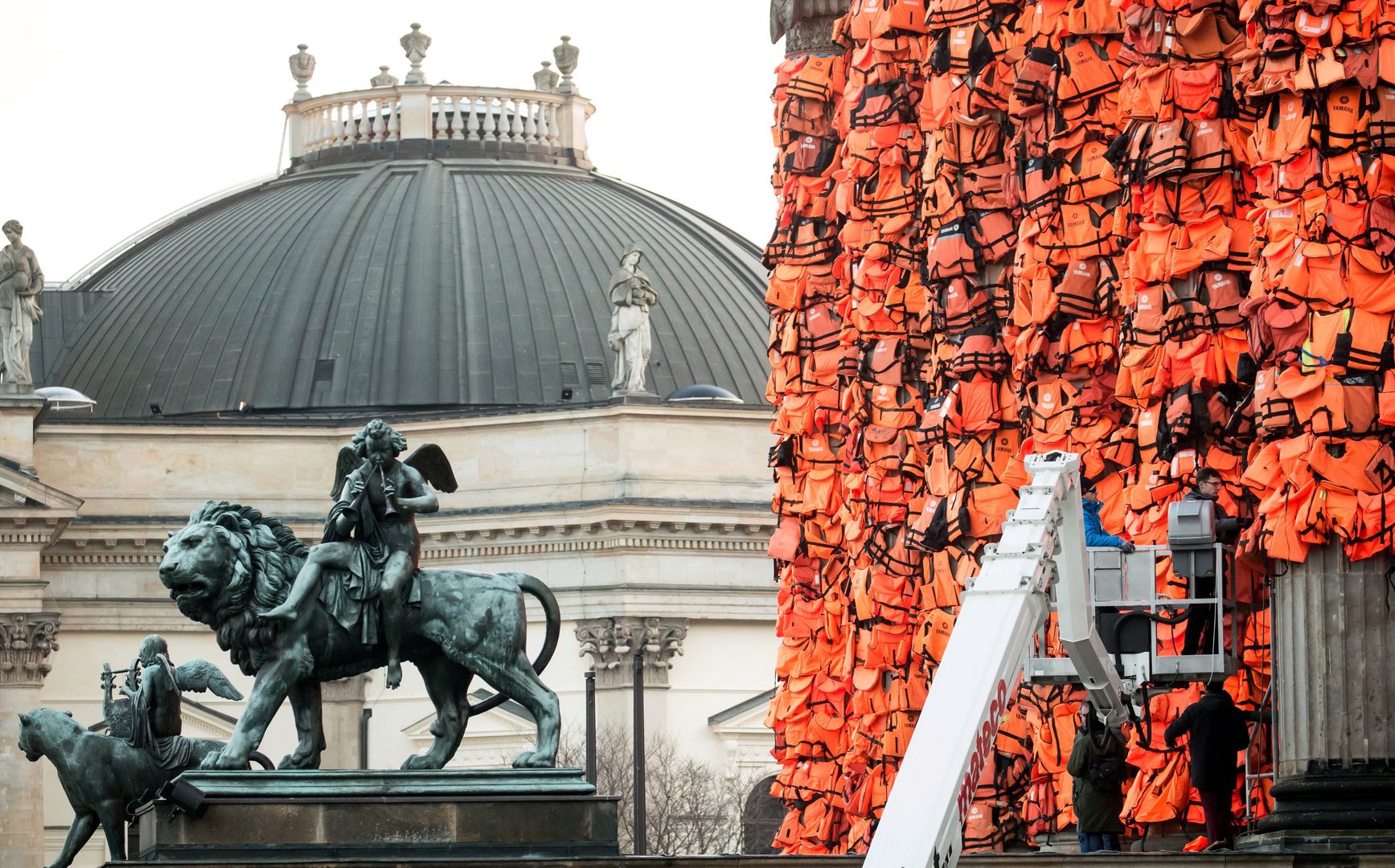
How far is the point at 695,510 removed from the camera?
7781 cm

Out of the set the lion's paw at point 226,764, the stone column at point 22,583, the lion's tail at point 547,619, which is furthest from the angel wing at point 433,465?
the stone column at point 22,583

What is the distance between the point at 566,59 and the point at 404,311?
1639 cm

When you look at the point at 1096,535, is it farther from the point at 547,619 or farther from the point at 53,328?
the point at 53,328

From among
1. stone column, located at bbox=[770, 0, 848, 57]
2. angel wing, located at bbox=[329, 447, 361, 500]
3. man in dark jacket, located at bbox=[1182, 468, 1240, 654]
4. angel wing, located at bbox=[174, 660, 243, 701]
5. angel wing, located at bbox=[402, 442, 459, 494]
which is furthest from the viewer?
stone column, located at bbox=[770, 0, 848, 57]

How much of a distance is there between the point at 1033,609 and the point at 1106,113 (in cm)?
1118

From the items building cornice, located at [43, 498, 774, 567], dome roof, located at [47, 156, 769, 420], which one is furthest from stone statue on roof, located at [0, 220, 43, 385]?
dome roof, located at [47, 156, 769, 420]

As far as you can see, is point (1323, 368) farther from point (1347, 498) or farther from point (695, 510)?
point (695, 510)

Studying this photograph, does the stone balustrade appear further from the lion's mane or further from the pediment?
the lion's mane

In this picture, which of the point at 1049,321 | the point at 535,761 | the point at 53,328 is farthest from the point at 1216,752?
the point at 53,328

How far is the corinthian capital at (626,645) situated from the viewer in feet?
252

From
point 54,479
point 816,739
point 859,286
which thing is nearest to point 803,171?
point 859,286

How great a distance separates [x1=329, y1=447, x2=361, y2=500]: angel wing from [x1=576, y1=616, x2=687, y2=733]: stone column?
4561 cm

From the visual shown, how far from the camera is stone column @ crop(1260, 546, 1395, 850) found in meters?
30.6

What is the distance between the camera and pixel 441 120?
310 feet
